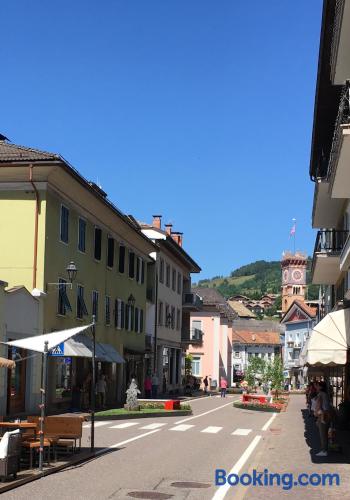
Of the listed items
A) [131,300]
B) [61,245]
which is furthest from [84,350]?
[131,300]

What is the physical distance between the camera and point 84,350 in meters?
20.4

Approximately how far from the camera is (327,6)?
1304 centimetres

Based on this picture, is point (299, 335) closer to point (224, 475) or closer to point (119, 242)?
point (119, 242)

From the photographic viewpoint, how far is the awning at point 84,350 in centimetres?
1927

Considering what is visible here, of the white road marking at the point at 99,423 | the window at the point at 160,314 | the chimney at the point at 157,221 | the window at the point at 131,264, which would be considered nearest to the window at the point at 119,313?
the window at the point at 131,264

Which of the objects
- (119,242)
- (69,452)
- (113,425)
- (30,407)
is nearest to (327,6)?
(69,452)

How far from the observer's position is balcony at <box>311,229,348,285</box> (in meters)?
23.8

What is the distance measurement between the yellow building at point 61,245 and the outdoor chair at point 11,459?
52.8 feet

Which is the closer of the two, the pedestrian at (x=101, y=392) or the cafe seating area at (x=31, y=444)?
the cafe seating area at (x=31, y=444)

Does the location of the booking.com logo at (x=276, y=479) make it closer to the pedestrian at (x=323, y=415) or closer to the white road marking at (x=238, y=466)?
the white road marking at (x=238, y=466)

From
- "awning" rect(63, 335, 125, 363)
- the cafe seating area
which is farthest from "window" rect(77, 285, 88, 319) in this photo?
the cafe seating area

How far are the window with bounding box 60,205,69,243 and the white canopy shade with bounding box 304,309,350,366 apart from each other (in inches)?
625

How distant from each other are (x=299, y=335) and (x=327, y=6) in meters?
104

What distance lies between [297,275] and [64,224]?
130805mm
